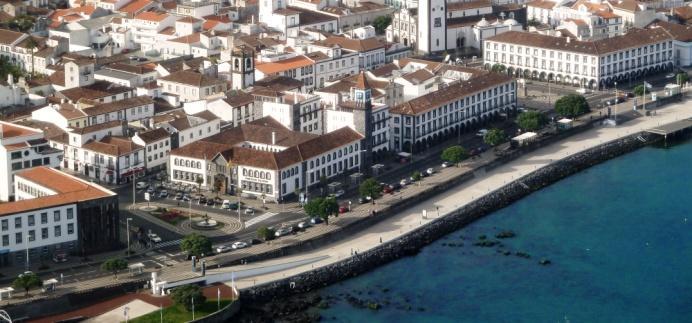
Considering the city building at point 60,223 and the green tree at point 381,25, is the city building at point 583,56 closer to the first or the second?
the green tree at point 381,25

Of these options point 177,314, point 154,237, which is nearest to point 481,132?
point 154,237

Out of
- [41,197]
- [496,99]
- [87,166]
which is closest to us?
[41,197]

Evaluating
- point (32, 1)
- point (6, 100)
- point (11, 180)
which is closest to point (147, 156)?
point (11, 180)

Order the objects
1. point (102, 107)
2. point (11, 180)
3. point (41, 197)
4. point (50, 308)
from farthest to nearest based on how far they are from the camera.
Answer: point (102, 107)
point (11, 180)
point (41, 197)
point (50, 308)

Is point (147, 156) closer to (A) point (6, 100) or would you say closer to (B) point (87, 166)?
(B) point (87, 166)

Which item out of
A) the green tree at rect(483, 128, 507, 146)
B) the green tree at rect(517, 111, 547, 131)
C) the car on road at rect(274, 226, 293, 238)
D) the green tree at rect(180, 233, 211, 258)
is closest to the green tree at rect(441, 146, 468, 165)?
the green tree at rect(483, 128, 507, 146)

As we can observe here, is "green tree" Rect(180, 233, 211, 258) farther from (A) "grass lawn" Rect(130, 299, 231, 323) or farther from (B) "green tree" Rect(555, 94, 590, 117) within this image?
(B) "green tree" Rect(555, 94, 590, 117)

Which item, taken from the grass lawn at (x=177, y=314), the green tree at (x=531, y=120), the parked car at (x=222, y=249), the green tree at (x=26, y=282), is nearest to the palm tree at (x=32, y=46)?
the green tree at (x=531, y=120)

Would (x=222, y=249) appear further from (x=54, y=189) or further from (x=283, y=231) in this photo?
(x=54, y=189)
